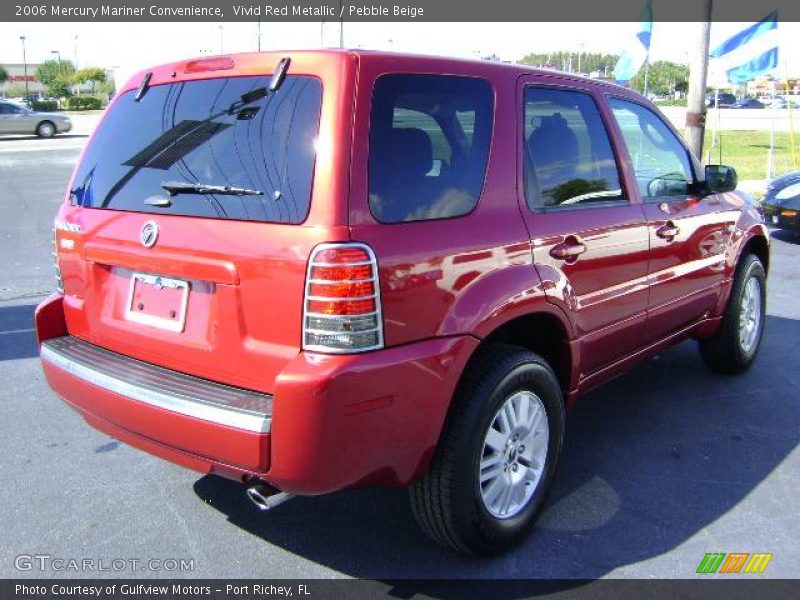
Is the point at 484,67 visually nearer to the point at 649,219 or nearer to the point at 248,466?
the point at 649,219

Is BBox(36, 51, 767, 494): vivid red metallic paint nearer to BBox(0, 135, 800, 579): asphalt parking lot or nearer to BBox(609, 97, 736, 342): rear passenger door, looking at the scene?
BBox(0, 135, 800, 579): asphalt parking lot

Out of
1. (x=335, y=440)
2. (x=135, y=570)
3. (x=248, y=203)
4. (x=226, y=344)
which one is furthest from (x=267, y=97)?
(x=135, y=570)

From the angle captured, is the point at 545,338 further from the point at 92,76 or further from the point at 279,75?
the point at 92,76

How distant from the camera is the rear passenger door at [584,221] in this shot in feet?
10.6

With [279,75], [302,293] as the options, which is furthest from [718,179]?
[302,293]

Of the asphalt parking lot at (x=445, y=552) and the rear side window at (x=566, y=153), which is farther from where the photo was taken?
the rear side window at (x=566, y=153)

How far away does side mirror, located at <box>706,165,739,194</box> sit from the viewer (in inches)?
177

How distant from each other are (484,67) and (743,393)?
296 centimetres

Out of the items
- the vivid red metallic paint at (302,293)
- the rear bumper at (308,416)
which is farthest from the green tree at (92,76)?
the rear bumper at (308,416)

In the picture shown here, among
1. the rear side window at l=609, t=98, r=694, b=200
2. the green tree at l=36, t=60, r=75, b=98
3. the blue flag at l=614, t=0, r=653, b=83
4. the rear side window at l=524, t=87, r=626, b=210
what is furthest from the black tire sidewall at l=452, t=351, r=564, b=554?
the green tree at l=36, t=60, r=75, b=98

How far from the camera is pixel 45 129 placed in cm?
3083

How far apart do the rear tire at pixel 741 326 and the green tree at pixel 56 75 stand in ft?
224

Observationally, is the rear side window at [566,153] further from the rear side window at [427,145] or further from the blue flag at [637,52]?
the blue flag at [637,52]

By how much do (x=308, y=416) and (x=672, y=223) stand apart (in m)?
2.56
